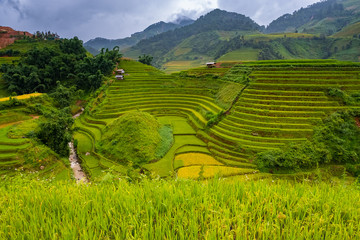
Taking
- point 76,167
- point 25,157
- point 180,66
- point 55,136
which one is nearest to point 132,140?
point 76,167

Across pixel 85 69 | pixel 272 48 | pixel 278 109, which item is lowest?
pixel 278 109

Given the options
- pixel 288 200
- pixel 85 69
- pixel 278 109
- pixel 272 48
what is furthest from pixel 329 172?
pixel 272 48

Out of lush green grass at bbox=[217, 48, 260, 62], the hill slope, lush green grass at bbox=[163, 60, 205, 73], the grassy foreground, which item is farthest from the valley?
lush green grass at bbox=[163, 60, 205, 73]

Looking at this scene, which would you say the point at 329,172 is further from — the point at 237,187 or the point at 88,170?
the point at 88,170

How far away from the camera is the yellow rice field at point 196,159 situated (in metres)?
16.3

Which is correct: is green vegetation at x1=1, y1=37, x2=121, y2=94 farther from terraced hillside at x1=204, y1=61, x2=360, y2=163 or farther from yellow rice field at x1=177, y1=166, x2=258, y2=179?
yellow rice field at x1=177, y1=166, x2=258, y2=179

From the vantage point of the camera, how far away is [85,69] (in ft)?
135

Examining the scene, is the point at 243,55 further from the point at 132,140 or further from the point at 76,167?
the point at 76,167

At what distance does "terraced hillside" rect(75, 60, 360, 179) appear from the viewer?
16.4 m

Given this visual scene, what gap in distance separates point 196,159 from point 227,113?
26.9 feet

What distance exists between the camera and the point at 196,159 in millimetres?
16938

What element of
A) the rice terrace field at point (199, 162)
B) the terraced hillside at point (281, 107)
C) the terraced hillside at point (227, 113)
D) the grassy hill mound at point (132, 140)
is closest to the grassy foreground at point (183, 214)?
the rice terrace field at point (199, 162)

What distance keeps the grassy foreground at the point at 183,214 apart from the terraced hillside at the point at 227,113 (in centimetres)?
837

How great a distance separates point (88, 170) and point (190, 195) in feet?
54.2
